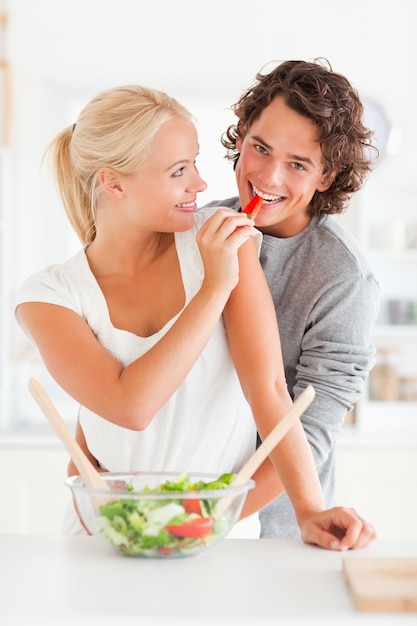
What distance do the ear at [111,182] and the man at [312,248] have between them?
333 mm

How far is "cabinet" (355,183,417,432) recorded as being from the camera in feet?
15.3

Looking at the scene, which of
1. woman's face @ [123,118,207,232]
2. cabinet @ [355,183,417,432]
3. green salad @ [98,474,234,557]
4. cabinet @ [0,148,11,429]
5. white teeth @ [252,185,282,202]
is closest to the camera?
green salad @ [98,474,234,557]

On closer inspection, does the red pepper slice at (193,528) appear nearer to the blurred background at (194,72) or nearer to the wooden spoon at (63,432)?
the wooden spoon at (63,432)

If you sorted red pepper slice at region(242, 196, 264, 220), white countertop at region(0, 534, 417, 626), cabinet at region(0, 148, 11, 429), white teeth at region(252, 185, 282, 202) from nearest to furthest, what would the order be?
white countertop at region(0, 534, 417, 626) < red pepper slice at region(242, 196, 264, 220) < white teeth at region(252, 185, 282, 202) < cabinet at region(0, 148, 11, 429)

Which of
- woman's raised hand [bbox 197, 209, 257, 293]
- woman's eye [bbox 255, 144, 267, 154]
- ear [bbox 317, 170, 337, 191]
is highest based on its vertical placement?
woman's eye [bbox 255, 144, 267, 154]

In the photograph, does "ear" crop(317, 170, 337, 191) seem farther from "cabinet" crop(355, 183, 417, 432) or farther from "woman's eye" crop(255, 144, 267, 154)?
"cabinet" crop(355, 183, 417, 432)

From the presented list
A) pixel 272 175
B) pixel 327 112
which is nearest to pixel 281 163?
pixel 272 175

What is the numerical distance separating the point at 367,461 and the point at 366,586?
3.19 metres

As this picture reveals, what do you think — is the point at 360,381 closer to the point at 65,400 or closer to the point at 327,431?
the point at 327,431

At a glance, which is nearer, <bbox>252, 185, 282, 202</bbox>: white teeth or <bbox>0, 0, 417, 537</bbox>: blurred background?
<bbox>252, 185, 282, 202</bbox>: white teeth

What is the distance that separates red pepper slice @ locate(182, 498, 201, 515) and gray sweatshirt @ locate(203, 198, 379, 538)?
2.26ft

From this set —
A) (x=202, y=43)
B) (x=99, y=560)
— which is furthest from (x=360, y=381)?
(x=202, y=43)

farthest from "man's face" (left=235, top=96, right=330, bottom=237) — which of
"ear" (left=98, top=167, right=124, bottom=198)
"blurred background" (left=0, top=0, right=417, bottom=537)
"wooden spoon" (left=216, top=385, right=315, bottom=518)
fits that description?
"blurred background" (left=0, top=0, right=417, bottom=537)

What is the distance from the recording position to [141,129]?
1.67m
